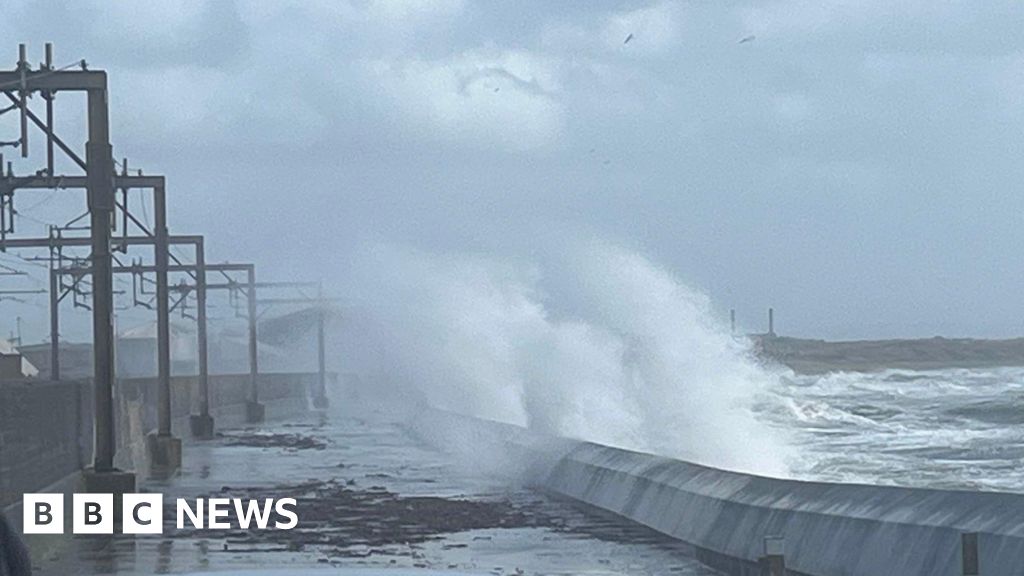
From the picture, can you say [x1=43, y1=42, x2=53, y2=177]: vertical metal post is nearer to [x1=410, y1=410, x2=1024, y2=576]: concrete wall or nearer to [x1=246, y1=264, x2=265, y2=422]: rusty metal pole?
[x1=410, y1=410, x2=1024, y2=576]: concrete wall

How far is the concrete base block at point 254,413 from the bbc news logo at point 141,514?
134 feet


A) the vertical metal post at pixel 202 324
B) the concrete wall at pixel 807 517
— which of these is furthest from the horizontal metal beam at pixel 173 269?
the concrete wall at pixel 807 517

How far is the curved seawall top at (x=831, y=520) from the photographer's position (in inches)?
560

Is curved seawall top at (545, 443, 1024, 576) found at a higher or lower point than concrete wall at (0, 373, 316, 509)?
lower

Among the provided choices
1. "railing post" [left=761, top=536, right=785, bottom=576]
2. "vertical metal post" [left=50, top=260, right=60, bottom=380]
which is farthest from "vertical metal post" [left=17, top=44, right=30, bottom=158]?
"vertical metal post" [left=50, top=260, right=60, bottom=380]

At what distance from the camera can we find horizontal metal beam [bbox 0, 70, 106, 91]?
27000 mm

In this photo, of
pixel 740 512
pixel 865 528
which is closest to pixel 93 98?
pixel 740 512

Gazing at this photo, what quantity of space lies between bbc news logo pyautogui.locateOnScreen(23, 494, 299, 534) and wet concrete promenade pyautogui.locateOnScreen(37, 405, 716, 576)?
27 centimetres

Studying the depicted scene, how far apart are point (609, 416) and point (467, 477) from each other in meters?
19.8

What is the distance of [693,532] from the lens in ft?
69.3

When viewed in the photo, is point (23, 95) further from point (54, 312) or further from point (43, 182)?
point (54, 312)

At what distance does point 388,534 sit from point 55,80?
26.7 ft

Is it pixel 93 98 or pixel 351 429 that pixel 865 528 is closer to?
pixel 93 98

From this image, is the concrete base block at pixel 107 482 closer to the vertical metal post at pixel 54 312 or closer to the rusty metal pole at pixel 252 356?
the vertical metal post at pixel 54 312
